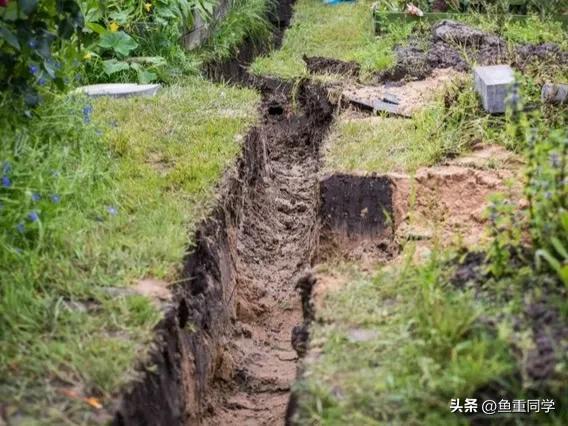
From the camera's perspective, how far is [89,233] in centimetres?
381

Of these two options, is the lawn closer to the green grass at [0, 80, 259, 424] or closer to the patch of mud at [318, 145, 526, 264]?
the patch of mud at [318, 145, 526, 264]

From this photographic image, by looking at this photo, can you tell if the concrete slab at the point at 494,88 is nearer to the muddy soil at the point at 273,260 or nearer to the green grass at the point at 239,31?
the muddy soil at the point at 273,260

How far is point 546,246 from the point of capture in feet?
10.4

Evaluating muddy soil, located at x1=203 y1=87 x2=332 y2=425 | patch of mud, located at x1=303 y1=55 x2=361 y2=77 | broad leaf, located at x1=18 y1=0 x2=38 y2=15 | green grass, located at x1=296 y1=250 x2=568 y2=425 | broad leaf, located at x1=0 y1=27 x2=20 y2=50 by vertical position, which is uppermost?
broad leaf, located at x1=18 y1=0 x2=38 y2=15

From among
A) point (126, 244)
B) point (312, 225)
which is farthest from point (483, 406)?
point (312, 225)

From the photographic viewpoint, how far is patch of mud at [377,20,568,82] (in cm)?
613

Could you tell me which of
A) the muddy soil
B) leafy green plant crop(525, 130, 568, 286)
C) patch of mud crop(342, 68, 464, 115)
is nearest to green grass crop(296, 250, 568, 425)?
leafy green plant crop(525, 130, 568, 286)

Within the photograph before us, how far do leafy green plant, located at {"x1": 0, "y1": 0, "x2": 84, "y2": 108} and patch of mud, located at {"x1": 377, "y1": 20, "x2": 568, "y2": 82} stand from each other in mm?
3145

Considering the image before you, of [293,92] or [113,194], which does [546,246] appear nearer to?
[113,194]

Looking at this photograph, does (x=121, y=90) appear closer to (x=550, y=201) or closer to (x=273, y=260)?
(x=273, y=260)

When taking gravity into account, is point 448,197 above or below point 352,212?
above

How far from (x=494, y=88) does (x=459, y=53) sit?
2.20 meters

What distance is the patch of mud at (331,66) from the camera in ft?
23.0

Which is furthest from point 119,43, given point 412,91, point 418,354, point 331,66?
point 418,354
